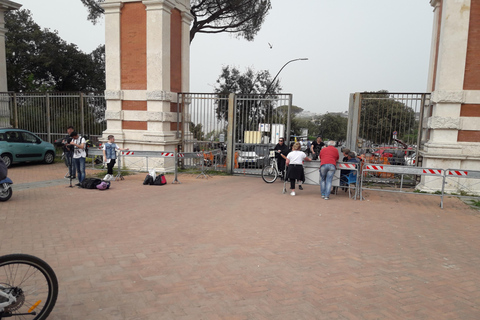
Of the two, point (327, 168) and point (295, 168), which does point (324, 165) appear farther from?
point (295, 168)

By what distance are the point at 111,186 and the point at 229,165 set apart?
4916 millimetres

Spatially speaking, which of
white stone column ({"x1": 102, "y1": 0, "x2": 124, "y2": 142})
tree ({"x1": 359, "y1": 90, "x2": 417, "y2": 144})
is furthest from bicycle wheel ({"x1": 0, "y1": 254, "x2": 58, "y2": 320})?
white stone column ({"x1": 102, "y1": 0, "x2": 124, "y2": 142})

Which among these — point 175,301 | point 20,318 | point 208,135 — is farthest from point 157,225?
point 208,135

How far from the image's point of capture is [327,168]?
970 centimetres

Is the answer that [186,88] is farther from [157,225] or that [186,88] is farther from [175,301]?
[175,301]

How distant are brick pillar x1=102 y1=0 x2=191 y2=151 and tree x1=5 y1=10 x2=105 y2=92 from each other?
20.1 meters

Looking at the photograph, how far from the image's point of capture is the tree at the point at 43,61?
29406mm

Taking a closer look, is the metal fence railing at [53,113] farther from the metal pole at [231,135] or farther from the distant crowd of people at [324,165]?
the distant crowd of people at [324,165]

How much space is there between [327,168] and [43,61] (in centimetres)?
3033

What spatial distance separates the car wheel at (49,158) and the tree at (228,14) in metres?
12.1

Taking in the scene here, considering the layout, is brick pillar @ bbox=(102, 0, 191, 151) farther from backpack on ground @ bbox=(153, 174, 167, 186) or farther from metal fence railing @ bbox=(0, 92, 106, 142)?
metal fence railing @ bbox=(0, 92, 106, 142)

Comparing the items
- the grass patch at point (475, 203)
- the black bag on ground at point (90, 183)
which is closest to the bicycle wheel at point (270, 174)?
the black bag on ground at point (90, 183)

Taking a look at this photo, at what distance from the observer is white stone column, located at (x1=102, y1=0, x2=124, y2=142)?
43.5 feet

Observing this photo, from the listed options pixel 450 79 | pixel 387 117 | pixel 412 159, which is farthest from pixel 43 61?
pixel 450 79
